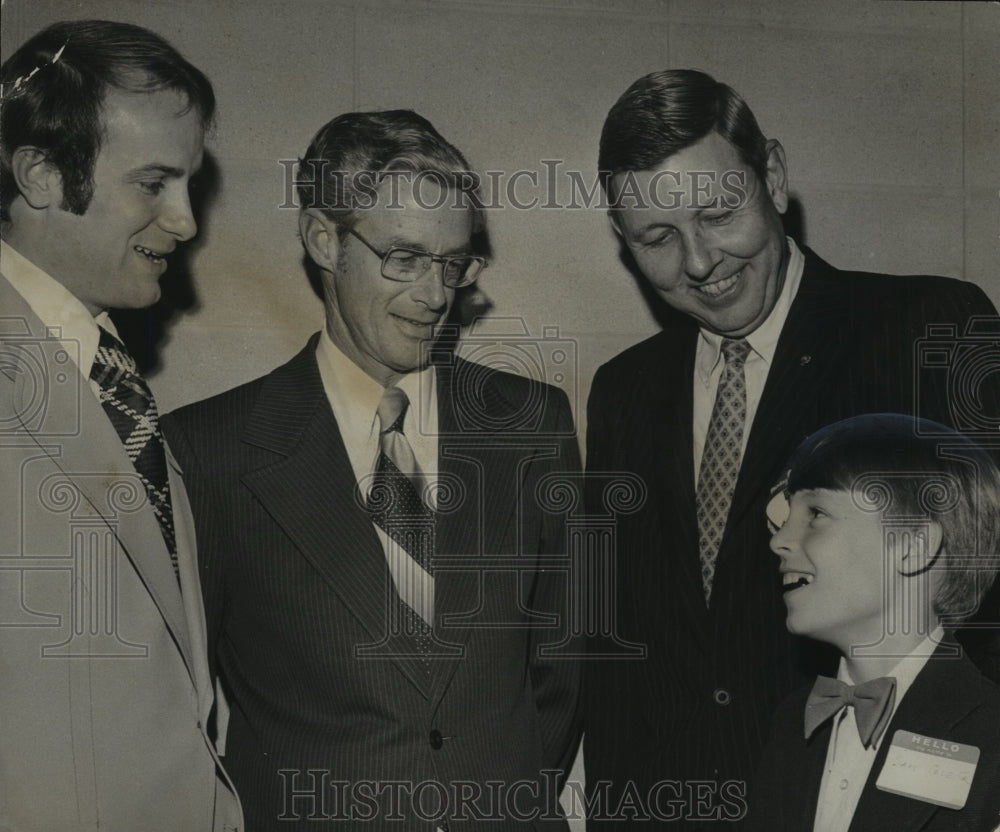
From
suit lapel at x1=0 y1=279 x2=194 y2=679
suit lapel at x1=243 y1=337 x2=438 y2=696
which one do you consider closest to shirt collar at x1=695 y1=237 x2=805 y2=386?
suit lapel at x1=243 y1=337 x2=438 y2=696

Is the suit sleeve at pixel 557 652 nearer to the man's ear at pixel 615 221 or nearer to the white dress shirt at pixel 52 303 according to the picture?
the man's ear at pixel 615 221

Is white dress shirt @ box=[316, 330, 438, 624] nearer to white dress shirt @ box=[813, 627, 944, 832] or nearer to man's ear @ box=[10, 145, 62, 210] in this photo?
man's ear @ box=[10, 145, 62, 210]

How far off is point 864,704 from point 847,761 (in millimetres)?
118

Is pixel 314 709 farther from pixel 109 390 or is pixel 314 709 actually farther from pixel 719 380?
pixel 719 380

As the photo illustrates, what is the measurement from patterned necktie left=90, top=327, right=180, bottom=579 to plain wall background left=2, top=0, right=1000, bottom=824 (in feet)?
0.21

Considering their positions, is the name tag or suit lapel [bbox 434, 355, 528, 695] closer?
the name tag

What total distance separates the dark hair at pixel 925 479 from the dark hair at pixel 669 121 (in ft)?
1.88

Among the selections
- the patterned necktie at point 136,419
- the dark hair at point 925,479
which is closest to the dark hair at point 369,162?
the patterned necktie at point 136,419

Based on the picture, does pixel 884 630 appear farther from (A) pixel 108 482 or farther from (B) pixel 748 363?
(A) pixel 108 482

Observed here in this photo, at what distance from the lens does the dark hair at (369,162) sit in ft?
8.63

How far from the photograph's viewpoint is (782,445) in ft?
8.79

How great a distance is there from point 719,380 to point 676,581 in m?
0.42

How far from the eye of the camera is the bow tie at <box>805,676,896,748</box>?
97.4 inches

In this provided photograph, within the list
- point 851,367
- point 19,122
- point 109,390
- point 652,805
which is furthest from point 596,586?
point 19,122
